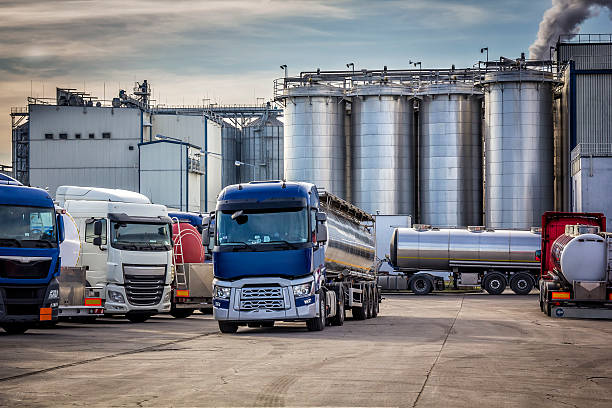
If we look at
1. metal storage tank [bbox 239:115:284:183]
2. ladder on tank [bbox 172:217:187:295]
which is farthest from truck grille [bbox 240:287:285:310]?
metal storage tank [bbox 239:115:284:183]

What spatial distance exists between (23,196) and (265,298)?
653 centimetres

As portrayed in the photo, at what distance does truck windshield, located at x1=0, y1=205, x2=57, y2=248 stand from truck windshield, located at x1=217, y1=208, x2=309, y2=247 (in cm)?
430

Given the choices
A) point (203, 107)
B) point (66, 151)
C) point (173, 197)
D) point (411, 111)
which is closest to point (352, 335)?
point (411, 111)

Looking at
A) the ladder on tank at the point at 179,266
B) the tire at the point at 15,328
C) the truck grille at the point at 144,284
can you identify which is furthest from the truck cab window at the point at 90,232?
the tire at the point at 15,328

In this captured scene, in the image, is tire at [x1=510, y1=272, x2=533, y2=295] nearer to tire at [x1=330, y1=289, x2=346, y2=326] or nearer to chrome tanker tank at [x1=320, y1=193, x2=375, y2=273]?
chrome tanker tank at [x1=320, y1=193, x2=375, y2=273]

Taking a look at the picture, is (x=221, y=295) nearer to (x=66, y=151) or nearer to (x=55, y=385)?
(x=55, y=385)

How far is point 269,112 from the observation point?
294 feet

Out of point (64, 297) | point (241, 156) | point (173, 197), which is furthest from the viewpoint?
point (241, 156)

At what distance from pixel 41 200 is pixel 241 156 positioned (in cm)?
6421

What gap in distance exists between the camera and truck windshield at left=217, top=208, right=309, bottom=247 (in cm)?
2512

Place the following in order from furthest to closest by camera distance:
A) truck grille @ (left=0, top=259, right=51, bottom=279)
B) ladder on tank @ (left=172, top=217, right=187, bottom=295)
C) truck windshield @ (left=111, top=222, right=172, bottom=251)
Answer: ladder on tank @ (left=172, top=217, right=187, bottom=295) < truck windshield @ (left=111, top=222, right=172, bottom=251) < truck grille @ (left=0, top=259, right=51, bottom=279)

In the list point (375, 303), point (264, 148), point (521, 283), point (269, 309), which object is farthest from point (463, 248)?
point (269, 309)

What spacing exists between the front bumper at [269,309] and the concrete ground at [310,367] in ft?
1.70

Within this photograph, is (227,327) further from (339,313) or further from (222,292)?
(339,313)
